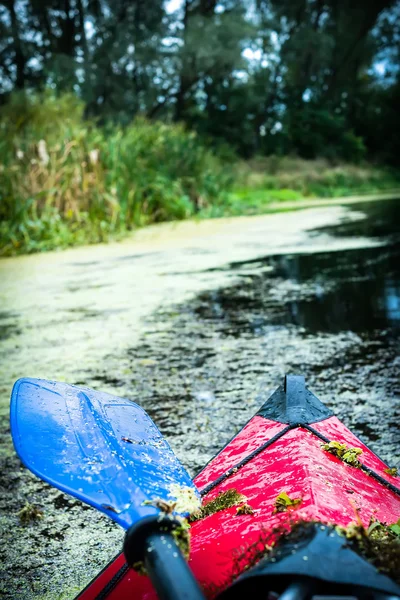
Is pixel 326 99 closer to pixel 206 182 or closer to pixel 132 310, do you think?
pixel 206 182

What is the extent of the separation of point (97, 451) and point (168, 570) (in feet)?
1.06

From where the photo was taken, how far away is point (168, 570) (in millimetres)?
651

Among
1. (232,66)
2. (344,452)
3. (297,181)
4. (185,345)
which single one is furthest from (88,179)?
(232,66)

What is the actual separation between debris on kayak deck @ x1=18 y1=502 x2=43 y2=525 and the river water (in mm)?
12

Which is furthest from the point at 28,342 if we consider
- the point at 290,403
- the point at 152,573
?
the point at 152,573

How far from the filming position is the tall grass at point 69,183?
255 inches

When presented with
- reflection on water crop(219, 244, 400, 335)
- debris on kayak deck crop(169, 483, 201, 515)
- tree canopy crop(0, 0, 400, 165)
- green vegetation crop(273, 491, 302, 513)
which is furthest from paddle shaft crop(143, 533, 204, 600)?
tree canopy crop(0, 0, 400, 165)

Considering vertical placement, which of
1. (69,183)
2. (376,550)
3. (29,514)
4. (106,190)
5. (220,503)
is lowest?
(29,514)

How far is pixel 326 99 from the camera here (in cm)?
2662

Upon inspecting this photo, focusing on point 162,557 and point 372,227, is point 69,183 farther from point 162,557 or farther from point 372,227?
point 162,557

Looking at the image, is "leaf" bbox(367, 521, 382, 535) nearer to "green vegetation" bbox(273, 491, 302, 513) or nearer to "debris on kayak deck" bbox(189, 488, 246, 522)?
"green vegetation" bbox(273, 491, 302, 513)

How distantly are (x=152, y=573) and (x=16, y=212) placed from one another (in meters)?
6.21

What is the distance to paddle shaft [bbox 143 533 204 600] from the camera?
A: 0.61 meters

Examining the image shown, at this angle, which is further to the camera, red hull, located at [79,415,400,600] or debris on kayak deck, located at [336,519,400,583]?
red hull, located at [79,415,400,600]
